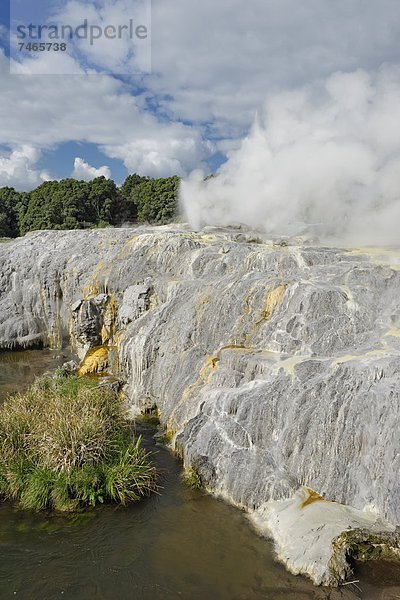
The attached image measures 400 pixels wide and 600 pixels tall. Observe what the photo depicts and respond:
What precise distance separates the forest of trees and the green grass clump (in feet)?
139

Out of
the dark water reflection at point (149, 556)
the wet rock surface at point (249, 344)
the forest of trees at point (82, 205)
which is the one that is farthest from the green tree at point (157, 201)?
the dark water reflection at point (149, 556)

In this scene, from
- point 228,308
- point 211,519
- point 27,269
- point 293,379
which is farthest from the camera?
point 27,269

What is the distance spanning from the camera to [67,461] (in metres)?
12.0

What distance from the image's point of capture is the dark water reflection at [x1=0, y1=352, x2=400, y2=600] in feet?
30.9

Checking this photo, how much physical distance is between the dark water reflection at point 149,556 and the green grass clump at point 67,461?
39 centimetres

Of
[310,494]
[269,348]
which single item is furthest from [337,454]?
[269,348]

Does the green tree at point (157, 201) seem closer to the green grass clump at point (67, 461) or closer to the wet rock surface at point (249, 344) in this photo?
the wet rock surface at point (249, 344)

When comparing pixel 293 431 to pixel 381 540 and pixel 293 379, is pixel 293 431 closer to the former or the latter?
pixel 293 379

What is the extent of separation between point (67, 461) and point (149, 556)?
3.31m

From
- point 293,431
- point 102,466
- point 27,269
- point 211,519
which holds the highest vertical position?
point 27,269

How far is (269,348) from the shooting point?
15.8 metres

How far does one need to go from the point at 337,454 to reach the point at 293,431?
1288 mm

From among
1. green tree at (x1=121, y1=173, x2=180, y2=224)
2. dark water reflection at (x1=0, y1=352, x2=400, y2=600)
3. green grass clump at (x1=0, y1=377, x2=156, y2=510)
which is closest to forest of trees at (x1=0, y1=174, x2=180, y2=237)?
green tree at (x1=121, y1=173, x2=180, y2=224)

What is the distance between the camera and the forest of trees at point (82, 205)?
54.7 meters
